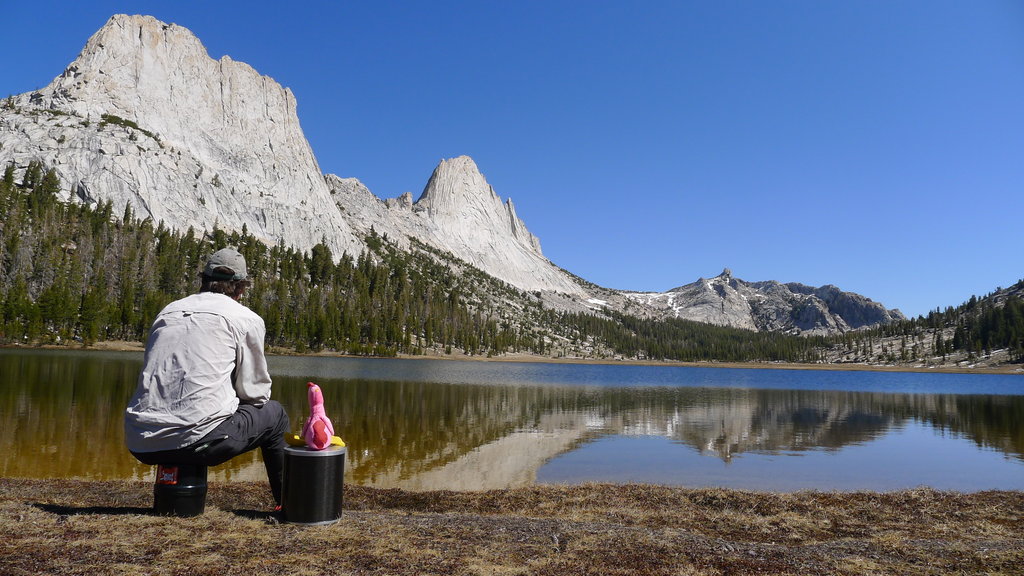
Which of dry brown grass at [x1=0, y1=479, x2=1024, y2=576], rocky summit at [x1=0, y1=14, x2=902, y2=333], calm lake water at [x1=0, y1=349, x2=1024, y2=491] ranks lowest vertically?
calm lake water at [x1=0, y1=349, x2=1024, y2=491]

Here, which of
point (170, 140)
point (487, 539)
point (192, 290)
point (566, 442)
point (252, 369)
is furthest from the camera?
point (170, 140)

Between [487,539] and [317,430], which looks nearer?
[487,539]

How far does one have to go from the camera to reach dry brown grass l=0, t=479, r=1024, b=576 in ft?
19.1

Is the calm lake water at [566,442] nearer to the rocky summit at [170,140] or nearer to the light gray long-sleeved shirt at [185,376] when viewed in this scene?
the light gray long-sleeved shirt at [185,376]

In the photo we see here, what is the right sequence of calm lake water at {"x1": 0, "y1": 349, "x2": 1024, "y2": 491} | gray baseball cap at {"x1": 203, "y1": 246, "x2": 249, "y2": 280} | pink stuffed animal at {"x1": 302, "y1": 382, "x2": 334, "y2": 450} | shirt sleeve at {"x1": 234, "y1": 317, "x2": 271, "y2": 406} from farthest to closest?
calm lake water at {"x1": 0, "y1": 349, "x2": 1024, "y2": 491} → pink stuffed animal at {"x1": 302, "y1": 382, "x2": 334, "y2": 450} → gray baseball cap at {"x1": 203, "y1": 246, "x2": 249, "y2": 280} → shirt sleeve at {"x1": 234, "y1": 317, "x2": 271, "y2": 406}

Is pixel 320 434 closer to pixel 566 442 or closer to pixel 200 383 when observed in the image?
pixel 200 383

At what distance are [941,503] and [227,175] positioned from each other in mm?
185632

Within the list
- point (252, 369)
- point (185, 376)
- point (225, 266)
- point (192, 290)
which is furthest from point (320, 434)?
point (192, 290)

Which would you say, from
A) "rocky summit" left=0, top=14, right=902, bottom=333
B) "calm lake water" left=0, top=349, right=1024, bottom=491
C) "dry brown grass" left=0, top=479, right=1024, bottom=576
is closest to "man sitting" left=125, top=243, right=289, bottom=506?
"dry brown grass" left=0, top=479, right=1024, bottom=576

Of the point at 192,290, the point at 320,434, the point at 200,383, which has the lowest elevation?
the point at 320,434

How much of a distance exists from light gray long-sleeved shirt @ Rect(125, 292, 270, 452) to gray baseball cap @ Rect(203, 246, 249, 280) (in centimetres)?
49

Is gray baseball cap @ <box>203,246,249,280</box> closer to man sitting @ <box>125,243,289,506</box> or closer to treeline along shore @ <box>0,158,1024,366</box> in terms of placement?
man sitting @ <box>125,243,289,506</box>

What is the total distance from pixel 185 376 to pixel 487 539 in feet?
13.4

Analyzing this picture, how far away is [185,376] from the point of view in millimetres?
6340
